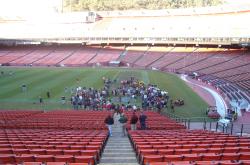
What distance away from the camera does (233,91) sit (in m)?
37.5

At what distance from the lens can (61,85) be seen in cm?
4191

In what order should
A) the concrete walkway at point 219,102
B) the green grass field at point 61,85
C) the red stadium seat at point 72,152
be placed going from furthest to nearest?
the green grass field at point 61,85, the concrete walkway at point 219,102, the red stadium seat at point 72,152

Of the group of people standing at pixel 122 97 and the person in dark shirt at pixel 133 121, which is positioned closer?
the person in dark shirt at pixel 133 121

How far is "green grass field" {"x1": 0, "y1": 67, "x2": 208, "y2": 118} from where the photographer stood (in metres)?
32.9

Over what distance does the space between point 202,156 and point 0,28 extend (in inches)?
3270

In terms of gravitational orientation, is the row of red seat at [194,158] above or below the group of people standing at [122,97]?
above

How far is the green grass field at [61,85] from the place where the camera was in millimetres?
32938

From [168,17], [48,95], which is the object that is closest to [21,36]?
[168,17]

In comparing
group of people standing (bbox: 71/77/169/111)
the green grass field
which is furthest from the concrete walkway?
group of people standing (bbox: 71/77/169/111)

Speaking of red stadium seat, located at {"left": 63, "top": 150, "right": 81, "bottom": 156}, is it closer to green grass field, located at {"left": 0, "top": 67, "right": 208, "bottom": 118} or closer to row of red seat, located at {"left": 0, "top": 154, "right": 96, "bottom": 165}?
row of red seat, located at {"left": 0, "top": 154, "right": 96, "bottom": 165}

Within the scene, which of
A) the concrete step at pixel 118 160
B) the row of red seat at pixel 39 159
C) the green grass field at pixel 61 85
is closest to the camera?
the row of red seat at pixel 39 159

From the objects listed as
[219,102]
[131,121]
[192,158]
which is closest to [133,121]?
[131,121]

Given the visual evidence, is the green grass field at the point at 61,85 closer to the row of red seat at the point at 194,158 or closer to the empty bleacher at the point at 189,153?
the empty bleacher at the point at 189,153

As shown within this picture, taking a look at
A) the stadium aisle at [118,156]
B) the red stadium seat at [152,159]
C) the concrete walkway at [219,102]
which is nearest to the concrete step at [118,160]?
the stadium aisle at [118,156]
